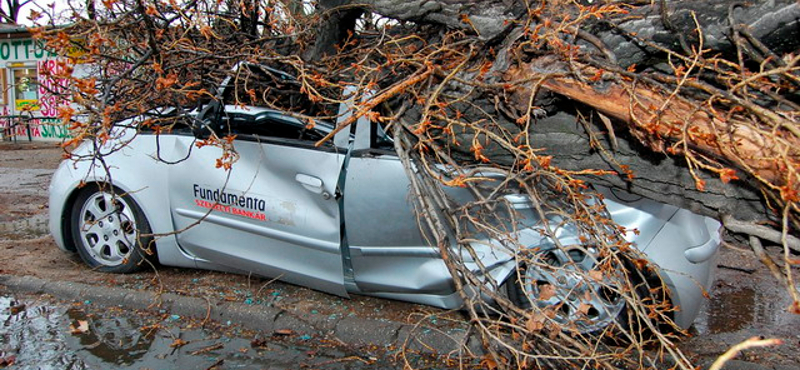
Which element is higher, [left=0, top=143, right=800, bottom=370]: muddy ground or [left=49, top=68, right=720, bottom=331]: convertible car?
[left=49, top=68, right=720, bottom=331]: convertible car

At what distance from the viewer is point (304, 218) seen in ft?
13.0

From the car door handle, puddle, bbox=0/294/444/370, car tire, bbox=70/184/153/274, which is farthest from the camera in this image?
car tire, bbox=70/184/153/274

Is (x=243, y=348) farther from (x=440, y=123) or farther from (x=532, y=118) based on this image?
(x=532, y=118)

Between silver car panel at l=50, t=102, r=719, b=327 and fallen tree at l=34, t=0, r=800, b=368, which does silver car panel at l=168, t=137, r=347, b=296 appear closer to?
silver car panel at l=50, t=102, r=719, b=327

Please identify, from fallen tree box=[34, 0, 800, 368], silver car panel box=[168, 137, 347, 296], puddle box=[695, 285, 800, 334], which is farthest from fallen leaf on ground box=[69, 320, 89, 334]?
puddle box=[695, 285, 800, 334]

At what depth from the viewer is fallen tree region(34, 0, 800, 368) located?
250 centimetres

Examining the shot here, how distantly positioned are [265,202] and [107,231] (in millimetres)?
1510

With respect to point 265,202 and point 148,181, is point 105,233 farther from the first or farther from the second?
point 265,202

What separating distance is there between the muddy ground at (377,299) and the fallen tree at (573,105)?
736 millimetres

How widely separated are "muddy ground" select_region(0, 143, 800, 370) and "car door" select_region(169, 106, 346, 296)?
0.69ft

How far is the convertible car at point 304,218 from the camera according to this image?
3586 mm

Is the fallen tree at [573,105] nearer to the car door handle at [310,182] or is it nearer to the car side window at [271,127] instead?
the car side window at [271,127]

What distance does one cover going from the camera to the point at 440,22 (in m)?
3.45

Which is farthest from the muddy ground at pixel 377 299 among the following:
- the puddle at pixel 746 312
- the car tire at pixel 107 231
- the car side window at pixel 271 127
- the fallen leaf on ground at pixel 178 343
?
the car side window at pixel 271 127
